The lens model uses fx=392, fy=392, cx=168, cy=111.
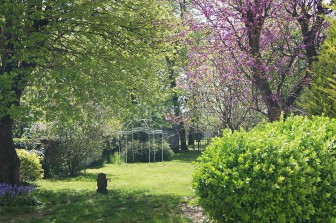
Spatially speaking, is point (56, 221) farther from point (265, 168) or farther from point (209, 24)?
point (209, 24)

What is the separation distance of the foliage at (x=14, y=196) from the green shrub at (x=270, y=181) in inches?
244

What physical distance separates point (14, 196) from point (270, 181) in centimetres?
747

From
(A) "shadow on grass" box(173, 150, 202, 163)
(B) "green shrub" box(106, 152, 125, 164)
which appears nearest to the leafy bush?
(B) "green shrub" box(106, 152, 125, 164)

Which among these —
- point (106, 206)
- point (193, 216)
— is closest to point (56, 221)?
point (106, 206)

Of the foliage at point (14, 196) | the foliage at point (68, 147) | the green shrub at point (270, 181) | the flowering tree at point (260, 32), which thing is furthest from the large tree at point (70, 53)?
the foliage at point (68, 147)

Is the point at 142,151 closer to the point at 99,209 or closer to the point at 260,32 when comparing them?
the point at 99,209

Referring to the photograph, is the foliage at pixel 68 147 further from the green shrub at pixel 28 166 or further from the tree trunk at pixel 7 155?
the tree trunk at pixel 7 155

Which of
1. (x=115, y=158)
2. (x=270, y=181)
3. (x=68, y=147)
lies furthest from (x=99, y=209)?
(x=115, y=158)

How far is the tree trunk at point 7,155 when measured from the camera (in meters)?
10.9

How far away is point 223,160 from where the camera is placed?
5.39 meters

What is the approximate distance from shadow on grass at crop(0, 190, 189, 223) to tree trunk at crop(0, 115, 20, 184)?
96 centimetres

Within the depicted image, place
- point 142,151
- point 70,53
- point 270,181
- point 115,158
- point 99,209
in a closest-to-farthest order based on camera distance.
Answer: point 270,181
point 99,209
point 70,53
point 115,158
point 142,151

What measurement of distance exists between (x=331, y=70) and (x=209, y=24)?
3.27 m

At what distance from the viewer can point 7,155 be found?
436 inches
